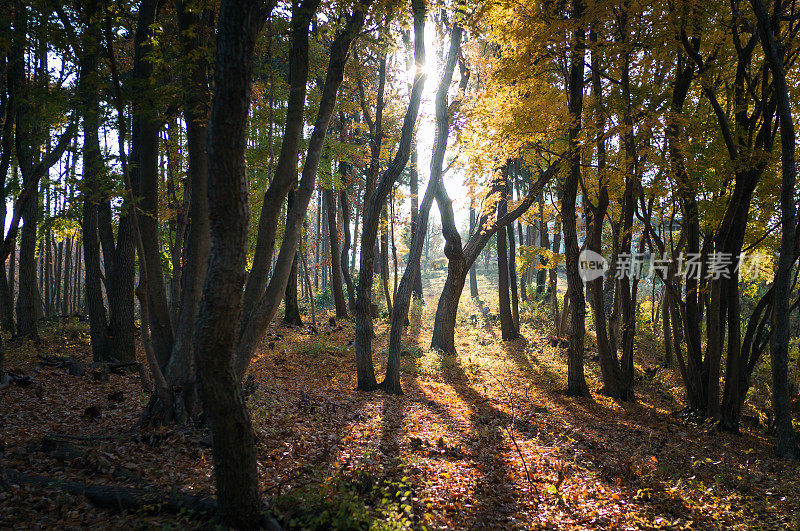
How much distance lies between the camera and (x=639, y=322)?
63.8 ft

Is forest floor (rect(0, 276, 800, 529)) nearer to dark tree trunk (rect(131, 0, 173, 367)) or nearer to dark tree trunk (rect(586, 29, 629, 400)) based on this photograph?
dark tree trunk (rect(586, 29, 629, 400))

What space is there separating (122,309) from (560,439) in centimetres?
884

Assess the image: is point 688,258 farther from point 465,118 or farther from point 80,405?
point 80,405

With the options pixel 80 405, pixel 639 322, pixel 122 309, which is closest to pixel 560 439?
pixel 80 405

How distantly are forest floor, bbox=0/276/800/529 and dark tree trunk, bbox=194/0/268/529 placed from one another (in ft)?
3.08

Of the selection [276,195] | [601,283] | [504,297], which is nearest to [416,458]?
[276,195]

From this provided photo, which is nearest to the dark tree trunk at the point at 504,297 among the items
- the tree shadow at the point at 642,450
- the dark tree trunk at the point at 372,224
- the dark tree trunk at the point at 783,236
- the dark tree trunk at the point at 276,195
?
the tree shadow at the point at 642,450

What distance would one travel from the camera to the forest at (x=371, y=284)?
A: 3.76m

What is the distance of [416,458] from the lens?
5.54 metres

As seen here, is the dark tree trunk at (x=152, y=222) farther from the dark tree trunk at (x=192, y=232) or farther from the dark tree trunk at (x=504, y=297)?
the dark tree trunk at (x=504, y=297)

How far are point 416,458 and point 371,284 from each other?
12.6ft

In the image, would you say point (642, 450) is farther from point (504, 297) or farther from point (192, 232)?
point (504, 297)

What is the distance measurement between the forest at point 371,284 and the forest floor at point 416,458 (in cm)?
5

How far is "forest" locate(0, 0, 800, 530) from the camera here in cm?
376
